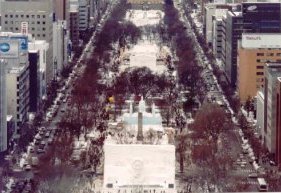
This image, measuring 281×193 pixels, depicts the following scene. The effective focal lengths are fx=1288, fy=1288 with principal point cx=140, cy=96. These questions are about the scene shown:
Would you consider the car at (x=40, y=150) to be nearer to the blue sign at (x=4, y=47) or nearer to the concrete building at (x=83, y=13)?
the blue sign at (x=4, y=47)

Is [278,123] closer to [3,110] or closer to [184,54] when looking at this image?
[3,110]

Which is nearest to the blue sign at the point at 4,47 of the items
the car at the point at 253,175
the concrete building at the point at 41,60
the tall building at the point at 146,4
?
the concrete building at the point at 41,60

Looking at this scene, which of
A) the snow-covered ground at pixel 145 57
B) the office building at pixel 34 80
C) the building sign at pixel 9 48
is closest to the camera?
the building sign at pixel 9 48

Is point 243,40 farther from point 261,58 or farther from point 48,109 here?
point 48,109

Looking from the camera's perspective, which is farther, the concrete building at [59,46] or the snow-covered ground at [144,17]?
the snow-covered ground at [144,17]

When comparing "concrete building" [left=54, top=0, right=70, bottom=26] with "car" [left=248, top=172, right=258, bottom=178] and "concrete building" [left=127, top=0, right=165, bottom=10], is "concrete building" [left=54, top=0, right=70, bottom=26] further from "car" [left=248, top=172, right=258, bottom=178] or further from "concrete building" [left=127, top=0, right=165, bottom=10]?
"car" [left=248, top=172, right=258, bottom=178]

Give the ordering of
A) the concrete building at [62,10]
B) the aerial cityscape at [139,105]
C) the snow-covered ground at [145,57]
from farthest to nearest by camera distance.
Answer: the concrete building at [62,10] < the snow-covered ground at [145,57] < the aerial cityscape at [139,105]
